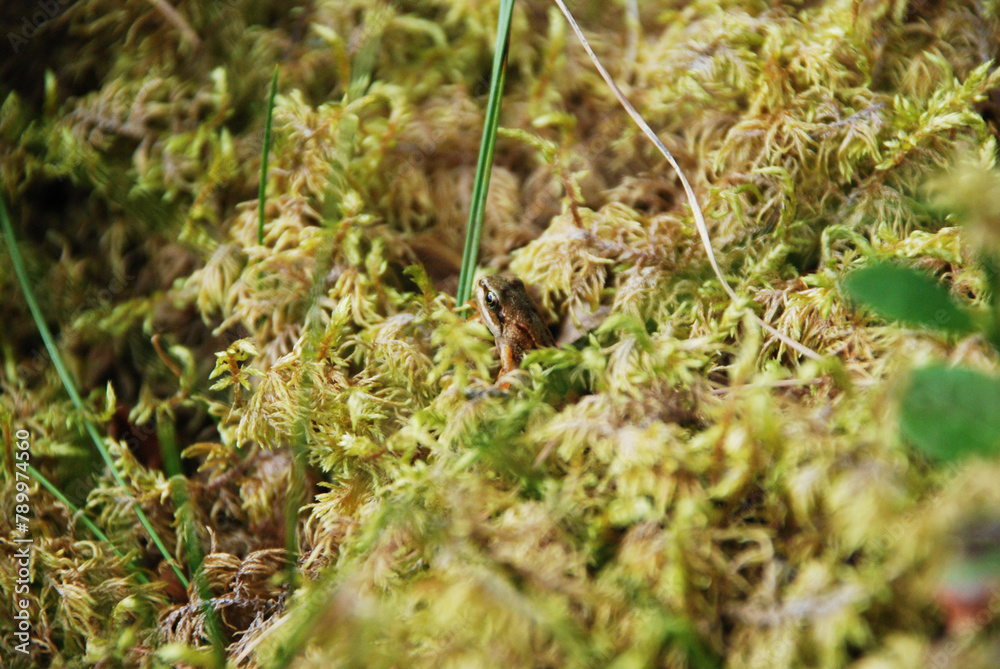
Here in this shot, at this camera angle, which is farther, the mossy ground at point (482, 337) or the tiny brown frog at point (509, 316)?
the tiny brown frog at point (509, 316)

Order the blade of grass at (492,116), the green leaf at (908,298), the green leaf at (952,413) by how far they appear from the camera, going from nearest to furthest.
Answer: the green leaf at (952,413)
the green leaf at (908,298)
the blade of grass at (492,116)

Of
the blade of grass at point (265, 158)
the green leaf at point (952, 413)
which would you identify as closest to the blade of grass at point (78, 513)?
the blade of grass at point (265, 158)

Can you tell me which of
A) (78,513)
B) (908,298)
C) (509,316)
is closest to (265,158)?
(509,316)

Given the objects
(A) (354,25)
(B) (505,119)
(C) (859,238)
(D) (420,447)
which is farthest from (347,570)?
(A) (354,25)

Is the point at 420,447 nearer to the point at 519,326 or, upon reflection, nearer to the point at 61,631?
the point at 519,326

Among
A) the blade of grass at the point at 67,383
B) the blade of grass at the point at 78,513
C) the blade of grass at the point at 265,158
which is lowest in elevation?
the blade of grass at the point at 78,513

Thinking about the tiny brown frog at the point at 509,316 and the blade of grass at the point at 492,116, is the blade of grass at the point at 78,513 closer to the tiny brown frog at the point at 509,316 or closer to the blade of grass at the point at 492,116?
the tiny brown frog at the point at 509,316
